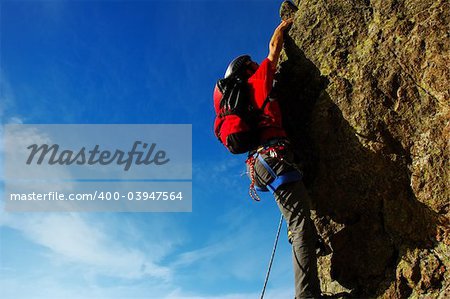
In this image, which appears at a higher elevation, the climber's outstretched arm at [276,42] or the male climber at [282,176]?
the climber's outstretched arm at [276,42]

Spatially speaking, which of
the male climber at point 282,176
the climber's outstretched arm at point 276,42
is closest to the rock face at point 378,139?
the climber's outstretched arm at point 276,42

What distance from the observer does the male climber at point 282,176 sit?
745 centimetres

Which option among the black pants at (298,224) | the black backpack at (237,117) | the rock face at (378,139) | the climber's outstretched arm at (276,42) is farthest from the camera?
the climber's outstretched arm at (276,42)

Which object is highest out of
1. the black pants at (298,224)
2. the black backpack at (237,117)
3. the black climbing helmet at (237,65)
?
the black climbing helmet at (237,65)

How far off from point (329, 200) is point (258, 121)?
2175mm

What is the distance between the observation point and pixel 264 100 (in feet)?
25.9

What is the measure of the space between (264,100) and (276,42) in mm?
1543

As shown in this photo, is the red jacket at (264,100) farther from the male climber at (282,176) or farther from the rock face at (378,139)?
the rock face at (378,139)

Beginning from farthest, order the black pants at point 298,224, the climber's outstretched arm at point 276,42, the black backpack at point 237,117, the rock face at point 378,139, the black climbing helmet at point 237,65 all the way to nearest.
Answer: the black climbing helmet at point 237,65
the climber's outstretched arm at point 276,42
the black backpack at point 237,117
the black pants at point 298,224
the rock face at point 378,139

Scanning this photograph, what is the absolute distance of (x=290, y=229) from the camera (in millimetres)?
7766

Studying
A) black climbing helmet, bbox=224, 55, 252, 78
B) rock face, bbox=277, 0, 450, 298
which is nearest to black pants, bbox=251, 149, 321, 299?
rock face, bbox=277, 0, 450, 298

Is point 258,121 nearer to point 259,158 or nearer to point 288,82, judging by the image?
point 259,158

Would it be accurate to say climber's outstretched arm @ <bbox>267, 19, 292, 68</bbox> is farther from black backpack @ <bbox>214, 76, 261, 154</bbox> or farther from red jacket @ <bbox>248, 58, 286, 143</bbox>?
black backpack @ <bbox>214, 76, 261, 154</bbox>

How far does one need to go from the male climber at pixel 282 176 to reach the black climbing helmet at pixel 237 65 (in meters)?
0.07
